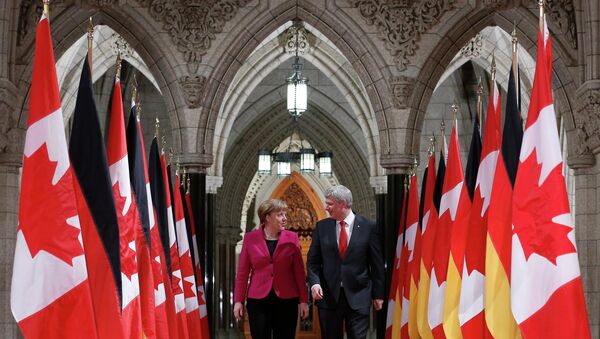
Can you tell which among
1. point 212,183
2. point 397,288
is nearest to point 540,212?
point 397,288

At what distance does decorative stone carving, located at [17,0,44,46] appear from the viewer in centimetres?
1262

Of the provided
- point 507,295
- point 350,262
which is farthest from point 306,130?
point 507,295

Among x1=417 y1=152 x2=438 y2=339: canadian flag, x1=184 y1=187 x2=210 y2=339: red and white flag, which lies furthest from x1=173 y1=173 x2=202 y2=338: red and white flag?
x1=417 y1=152 x2=438 y2=339: canadian flag

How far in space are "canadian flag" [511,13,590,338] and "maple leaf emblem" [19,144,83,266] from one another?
234 cm

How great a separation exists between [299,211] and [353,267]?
22.6 metres

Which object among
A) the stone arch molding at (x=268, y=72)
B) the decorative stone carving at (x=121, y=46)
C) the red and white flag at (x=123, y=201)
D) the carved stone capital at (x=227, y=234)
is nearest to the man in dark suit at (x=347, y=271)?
the red and white flag at (x=123, y=201)

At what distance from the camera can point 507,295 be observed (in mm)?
6883

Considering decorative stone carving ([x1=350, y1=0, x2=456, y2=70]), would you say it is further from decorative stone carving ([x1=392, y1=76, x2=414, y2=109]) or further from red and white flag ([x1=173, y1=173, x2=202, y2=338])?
red and white flag ([x1=173, y1=173, x2=202, y2=338])

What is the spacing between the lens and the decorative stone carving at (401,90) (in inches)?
533

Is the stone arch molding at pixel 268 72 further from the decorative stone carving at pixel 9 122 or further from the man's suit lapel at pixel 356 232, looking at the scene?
the man's suit lapel at pixel 356 232

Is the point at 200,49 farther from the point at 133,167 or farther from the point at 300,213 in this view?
the point at 300,213

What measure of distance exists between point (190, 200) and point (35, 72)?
7.86 meters

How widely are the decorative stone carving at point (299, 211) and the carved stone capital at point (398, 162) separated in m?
17.2

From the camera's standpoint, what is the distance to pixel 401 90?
44.5 feet
